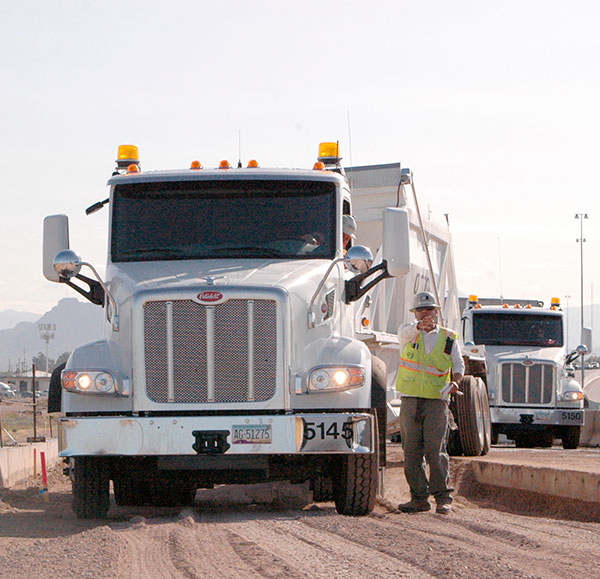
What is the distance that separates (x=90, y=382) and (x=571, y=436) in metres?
16.7

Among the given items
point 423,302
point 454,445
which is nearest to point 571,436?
point 454,445

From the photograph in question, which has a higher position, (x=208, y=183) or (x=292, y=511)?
(x=208, y=183)

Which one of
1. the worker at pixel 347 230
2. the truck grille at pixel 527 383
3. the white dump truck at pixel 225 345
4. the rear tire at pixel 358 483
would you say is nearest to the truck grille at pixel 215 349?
the white dump truck at pixel 225 345

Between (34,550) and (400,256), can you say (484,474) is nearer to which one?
(400,256)

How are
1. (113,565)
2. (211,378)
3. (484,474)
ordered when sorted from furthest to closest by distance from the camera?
(484,474) < (211,378) < (113,565)

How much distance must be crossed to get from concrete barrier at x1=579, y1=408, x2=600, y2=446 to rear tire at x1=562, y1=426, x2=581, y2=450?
2.58m

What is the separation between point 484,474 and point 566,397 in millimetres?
10453

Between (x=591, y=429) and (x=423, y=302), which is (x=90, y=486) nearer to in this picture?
(x=423, y=302)

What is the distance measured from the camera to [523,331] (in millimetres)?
23812

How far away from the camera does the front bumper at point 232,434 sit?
884 cm

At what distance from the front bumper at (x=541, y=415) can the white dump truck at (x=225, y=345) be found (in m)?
13.9

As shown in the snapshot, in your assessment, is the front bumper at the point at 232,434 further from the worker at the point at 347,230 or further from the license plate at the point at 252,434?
the worker at the point at 347,230

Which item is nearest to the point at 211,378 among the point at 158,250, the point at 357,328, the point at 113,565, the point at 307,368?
the point at 307,368

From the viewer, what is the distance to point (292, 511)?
989 cm
